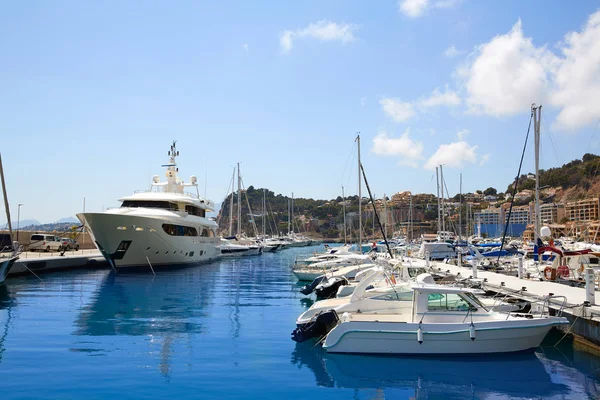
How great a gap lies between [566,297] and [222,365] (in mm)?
10796

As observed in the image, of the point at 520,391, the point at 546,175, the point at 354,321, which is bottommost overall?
the point at 520,391

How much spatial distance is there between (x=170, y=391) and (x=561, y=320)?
951 centimetres

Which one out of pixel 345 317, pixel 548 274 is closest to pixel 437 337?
pixel 345 317

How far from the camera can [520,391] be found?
1002 centimetres

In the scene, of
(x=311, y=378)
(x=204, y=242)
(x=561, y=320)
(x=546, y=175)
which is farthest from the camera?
(x=546, y=175)

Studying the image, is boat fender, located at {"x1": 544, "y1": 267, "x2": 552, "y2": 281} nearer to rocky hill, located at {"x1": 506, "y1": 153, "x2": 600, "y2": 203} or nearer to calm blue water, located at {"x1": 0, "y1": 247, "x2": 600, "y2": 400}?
calm blue water, located at {"x1": 0, "y1": 247, "x2": 600, "y2": 400}

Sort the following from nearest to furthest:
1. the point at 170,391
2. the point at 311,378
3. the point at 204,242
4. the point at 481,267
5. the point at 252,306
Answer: the point at 170,391 → the point at 311,378 → the point at 252,306 → the point at 481,267 → the point at 204,242

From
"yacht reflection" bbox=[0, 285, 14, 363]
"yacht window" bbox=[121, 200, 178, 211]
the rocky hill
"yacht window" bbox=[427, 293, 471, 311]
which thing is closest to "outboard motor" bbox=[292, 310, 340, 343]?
"yacht window" bbox=[427, 293, 471, 311]

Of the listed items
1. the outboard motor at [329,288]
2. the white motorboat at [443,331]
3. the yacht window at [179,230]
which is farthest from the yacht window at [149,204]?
the white motorboat at [443,331]

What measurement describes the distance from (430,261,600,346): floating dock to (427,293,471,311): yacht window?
2.77 metres

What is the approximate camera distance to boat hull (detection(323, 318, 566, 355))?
39.7 feet

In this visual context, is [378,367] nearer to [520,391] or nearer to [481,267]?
[520,391]

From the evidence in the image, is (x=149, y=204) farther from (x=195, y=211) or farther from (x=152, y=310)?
(x=152, y=310)

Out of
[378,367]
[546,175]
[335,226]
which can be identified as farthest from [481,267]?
[335,226]
